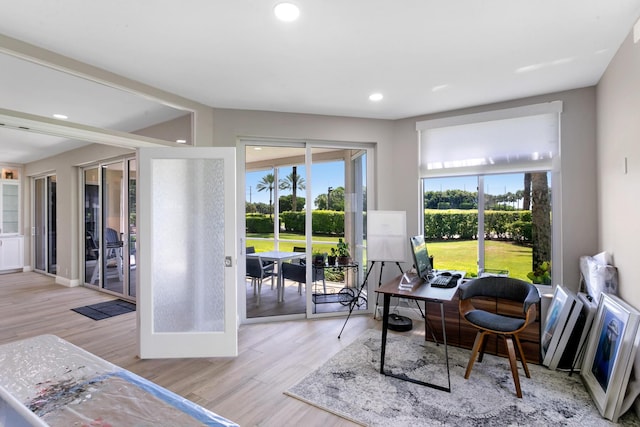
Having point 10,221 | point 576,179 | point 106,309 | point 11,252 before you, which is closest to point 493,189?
point 576,179

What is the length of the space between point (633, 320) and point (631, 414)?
26.5 inches

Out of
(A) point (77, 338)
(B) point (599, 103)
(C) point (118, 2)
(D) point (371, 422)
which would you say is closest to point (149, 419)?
(D) point (371, 422)

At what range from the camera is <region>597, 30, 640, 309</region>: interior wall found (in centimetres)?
234

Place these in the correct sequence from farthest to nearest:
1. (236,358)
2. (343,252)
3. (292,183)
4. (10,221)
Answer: (10,221)
(292,183)
(343,252)
(236,358)

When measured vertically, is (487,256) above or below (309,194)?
below

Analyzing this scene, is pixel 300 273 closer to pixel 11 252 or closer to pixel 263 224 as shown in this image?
pixel 263 224

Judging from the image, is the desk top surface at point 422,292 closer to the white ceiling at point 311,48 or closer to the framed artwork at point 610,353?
the framed artwork at point 610,353

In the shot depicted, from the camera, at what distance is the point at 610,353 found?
235cm

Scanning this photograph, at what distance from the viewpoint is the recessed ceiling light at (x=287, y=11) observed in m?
1.98

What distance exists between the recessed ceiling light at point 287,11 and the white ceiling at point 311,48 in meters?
0.04

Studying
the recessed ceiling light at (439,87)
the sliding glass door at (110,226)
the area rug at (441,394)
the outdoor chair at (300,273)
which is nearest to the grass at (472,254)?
the outdoor chair at (300,273)

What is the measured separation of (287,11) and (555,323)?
3.38 meters

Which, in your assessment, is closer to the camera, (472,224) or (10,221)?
(472,224)

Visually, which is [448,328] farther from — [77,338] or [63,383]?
[77,338]
